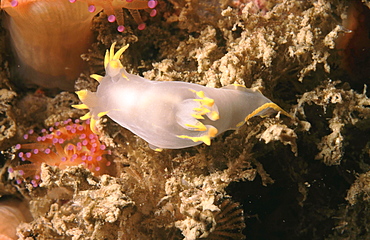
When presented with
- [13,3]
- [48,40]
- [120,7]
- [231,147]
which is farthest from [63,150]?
[231,147]

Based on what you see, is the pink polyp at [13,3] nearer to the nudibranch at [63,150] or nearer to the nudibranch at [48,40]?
the nudibranch at [48,40]

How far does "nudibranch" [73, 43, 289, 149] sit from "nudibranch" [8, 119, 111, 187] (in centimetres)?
64

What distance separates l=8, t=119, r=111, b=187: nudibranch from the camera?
244 cm

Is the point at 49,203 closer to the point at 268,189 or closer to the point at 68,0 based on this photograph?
the point at 68,0

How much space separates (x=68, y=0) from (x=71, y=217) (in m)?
1.60

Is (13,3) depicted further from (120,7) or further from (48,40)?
(120,7)

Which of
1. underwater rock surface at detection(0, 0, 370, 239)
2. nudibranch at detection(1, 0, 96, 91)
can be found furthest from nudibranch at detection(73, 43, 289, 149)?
nudibranch at detection(1, 0, 96, 91)

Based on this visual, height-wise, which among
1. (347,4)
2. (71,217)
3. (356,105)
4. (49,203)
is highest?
(347,4)

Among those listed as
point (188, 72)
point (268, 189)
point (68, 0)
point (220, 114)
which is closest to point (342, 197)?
point (268, 189)

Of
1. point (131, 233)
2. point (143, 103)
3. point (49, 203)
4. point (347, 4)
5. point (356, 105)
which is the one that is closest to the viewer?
point (143, 103)

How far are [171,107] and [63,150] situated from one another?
143 centimetres

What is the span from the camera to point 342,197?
7.85 ft

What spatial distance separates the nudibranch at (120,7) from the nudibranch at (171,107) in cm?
54

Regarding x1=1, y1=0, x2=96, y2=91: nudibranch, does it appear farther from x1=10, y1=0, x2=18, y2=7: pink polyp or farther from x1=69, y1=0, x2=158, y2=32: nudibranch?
x1=69, y1=0, x2=158, y2=32: nudibranch
